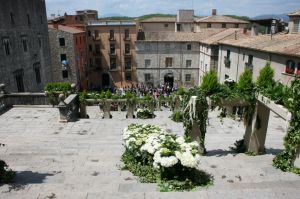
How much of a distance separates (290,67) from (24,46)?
77.8ft

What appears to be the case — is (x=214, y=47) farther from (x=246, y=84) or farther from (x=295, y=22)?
(x=246, y=84)

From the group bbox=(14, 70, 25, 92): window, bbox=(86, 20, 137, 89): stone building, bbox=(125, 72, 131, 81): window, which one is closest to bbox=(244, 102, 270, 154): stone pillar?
bbox=(14, 70, 25, 92): window

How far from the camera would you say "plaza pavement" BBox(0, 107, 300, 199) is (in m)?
6.45

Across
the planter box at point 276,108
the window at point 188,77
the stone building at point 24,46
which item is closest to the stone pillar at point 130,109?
the planter box at point 276,108

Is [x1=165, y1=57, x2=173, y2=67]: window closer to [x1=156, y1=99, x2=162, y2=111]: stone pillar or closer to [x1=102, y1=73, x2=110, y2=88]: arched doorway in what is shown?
[x1=102, y1=73, x2=110, y2=88]: arched doorway

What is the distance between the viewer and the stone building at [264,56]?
21.2 m

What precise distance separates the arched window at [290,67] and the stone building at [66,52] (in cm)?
3161

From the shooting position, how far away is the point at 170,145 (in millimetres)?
7473

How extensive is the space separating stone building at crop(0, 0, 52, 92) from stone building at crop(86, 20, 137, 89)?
18.5 m

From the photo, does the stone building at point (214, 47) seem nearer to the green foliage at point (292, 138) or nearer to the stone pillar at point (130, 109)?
the stone pillar at point (130, 109)

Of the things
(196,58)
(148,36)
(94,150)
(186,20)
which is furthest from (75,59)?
(94,150)

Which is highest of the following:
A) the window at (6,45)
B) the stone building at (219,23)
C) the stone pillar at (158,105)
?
the stone building at (219,23)

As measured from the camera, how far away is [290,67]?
2133cm

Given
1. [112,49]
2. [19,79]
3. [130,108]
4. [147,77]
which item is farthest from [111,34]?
[130,108]
